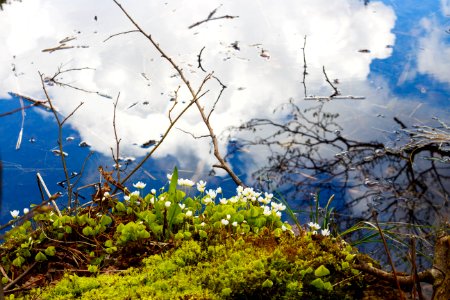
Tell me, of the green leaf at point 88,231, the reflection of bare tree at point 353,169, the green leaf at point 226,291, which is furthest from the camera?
the reflection of bare tree at point 353,169

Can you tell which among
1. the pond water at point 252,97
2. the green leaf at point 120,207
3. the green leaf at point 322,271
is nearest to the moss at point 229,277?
the green leaf at point 322,271

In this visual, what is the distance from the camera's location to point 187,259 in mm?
2602

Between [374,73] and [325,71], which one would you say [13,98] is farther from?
[374,73]

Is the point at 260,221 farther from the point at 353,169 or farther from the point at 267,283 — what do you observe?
the point at 353,169

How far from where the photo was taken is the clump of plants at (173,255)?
7.84 feet

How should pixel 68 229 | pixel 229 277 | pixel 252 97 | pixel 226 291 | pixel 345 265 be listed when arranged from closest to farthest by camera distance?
pixel 226 291
pixel 229 277
pixel 345 265
pixel 68 229
pixel 252 97

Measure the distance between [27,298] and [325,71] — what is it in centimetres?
453

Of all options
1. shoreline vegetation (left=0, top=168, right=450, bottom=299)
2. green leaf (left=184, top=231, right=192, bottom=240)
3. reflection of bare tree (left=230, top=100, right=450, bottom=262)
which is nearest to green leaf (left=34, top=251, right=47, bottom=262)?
shoreline vegetation (left=0, top=168, right=450, bottom=299)

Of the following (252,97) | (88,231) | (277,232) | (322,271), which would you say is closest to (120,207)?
(88,231)

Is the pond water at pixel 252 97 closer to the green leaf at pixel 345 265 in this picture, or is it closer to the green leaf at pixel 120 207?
the green leaf at pixel 120 207

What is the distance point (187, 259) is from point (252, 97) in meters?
3.21

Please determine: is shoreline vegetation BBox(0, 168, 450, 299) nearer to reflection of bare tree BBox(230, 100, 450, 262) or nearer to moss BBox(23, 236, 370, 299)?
moss BBox(23, 236, 370, 299)

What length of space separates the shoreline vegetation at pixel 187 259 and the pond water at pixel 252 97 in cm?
100

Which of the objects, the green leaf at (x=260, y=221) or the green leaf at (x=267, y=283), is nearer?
the green leaf at (x=267, y=283)
